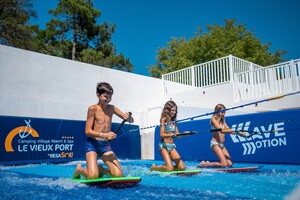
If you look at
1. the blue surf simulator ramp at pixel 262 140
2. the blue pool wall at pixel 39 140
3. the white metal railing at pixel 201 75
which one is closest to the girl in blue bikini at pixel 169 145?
the blue surf simulator ramp at pixel 262 140

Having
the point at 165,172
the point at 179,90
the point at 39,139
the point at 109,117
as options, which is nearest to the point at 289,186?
the point at 165,172

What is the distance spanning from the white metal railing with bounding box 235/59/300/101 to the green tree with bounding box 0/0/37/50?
1471cm

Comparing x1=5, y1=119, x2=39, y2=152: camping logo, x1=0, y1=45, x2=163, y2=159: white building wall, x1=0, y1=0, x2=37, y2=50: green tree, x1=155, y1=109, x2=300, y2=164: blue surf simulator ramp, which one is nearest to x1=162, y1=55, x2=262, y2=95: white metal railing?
x1=0, y1=45, x2=163, y2=159: white building wall

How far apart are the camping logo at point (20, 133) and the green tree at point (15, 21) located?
12.9m

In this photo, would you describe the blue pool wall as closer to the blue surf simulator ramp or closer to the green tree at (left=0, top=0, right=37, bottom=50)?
the blue surf simulator ramp

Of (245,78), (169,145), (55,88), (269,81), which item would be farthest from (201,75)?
(169,145)

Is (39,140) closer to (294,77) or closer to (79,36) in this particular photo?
(294,77)

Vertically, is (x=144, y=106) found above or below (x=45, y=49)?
below

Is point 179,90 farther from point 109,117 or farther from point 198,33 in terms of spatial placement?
point 198,33

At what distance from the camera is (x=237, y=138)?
25.6 feet

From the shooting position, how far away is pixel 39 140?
27.8ft

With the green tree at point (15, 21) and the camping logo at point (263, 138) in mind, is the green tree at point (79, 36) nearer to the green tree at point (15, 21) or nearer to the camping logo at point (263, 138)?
the green tree at point (15, 21)

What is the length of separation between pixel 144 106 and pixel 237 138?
6.96 meters

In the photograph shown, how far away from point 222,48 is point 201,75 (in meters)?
12.8
